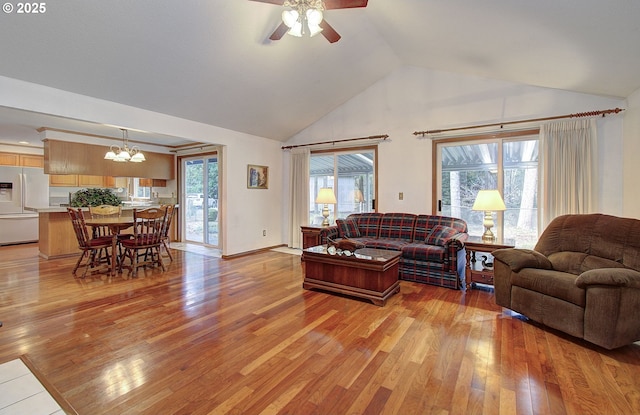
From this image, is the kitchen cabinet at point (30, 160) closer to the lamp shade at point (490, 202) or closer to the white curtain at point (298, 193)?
the white curtain at point (298, 193)

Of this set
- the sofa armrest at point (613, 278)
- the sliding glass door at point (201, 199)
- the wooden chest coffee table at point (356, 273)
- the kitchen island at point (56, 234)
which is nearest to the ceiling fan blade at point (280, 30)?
the wooden chest coffee table at point (356, 273)

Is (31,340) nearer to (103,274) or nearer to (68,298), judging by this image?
(68,298)

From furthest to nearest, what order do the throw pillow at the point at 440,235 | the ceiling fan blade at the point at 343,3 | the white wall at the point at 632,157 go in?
the throw pillow at the point at 440,235
the white wall at the point at 632,157
the ceiling fan blade at the point at 343,3

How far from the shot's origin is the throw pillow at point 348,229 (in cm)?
498

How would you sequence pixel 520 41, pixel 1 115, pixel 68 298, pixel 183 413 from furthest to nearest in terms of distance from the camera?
pixel 1 115 < pixel 68 298 < pixel 520 41 < pixel 183 413

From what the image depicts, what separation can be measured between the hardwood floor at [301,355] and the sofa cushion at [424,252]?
46 cm

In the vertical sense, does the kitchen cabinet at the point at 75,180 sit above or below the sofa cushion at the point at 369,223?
above

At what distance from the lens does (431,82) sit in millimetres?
4840

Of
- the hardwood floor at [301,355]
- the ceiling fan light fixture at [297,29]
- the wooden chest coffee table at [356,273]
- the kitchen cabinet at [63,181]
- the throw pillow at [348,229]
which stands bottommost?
the hardwood floor at [301,355]

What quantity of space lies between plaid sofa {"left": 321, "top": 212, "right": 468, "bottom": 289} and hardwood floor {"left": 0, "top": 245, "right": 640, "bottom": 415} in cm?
34

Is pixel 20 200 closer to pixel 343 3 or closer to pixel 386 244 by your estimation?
pixel 386 244

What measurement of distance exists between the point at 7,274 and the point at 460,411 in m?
6.00

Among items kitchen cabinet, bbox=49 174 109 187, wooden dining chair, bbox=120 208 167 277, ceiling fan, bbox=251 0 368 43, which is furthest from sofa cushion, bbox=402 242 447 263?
kitchen cabinet, bbox=49 174 109 187

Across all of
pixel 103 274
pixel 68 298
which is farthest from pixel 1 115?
pixel 68 298
